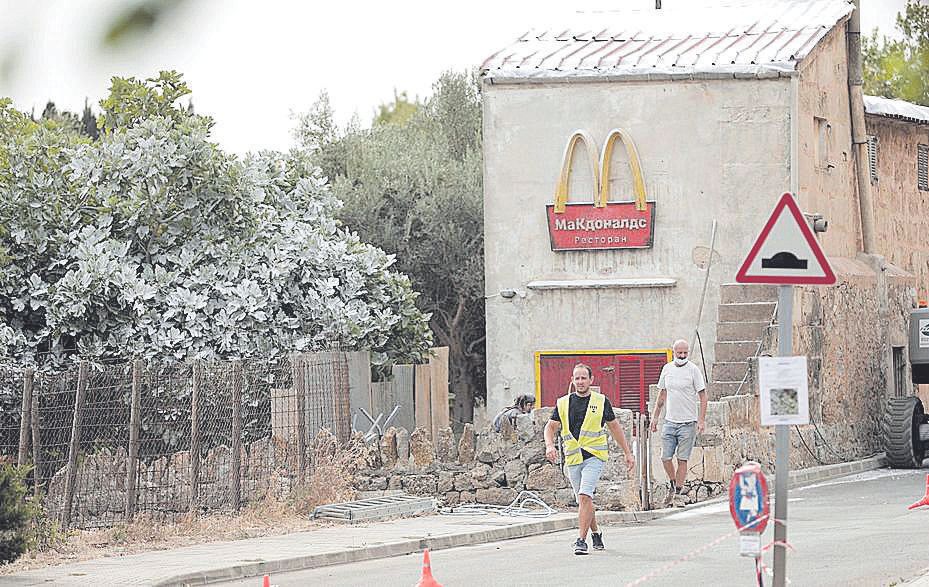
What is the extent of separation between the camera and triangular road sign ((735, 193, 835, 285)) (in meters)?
11.3

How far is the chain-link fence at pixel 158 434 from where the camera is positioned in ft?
59.7

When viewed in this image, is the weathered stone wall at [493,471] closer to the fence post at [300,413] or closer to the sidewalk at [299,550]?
the sidewalk at [299,550]

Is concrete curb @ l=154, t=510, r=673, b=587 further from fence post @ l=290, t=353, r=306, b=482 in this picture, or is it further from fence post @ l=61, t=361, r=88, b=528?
fence post @ l=61, t=361, r=88, b=528

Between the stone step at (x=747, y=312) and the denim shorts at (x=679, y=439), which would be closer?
the denim shorts at (x=679, y=439)

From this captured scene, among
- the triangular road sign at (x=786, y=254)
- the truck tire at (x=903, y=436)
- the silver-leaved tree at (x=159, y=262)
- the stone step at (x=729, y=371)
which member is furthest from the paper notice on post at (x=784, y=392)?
the truck tire at (x=903, y=436)

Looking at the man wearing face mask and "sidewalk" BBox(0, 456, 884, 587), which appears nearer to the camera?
"sidewalk" BBox(0, 456, 884, 587)

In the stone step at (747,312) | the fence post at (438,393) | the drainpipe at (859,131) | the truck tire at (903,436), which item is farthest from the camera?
the drainpipe at (859,131)

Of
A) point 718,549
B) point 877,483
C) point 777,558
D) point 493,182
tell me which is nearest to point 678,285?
point 493,182

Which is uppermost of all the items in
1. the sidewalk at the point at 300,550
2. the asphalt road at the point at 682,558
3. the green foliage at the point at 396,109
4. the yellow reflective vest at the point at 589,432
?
the green foliage at the point at 396,109

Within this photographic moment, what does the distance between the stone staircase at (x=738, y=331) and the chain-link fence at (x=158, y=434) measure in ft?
28.3

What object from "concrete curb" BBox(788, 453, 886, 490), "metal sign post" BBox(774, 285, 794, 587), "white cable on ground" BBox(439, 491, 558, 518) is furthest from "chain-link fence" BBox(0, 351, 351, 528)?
"metal sign post" BBox(774, 285, 794, 587)

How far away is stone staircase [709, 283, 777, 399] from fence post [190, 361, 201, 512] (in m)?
10.7

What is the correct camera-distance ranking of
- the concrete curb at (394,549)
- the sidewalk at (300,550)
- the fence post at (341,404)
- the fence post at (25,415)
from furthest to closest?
the fence post at (341,404) → the fence post at (25,415) → the concrete curb at (394,549) → the sidewalk at (300,550)

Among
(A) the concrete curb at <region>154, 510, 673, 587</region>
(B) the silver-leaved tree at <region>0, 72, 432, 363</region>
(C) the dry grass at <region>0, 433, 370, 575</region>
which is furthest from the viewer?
(B) the silver-leaved tree at <region>0, 72, 432, 363</region>
